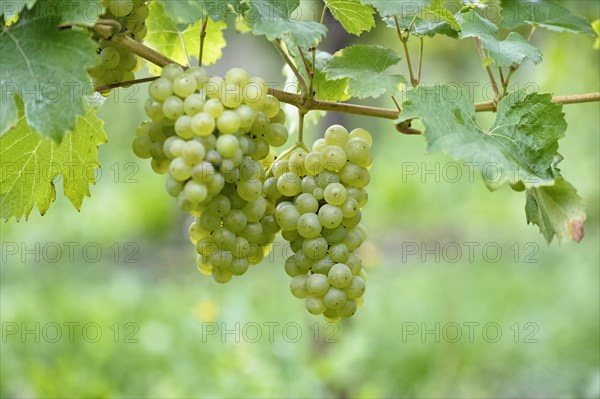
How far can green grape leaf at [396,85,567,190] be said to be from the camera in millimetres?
688

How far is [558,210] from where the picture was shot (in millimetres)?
785

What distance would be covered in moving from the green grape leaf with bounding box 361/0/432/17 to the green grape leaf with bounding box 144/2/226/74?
289 mm

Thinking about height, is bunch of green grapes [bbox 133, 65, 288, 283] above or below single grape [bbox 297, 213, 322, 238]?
above

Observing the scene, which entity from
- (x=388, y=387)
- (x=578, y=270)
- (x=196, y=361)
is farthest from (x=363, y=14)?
(x=578, y=270)

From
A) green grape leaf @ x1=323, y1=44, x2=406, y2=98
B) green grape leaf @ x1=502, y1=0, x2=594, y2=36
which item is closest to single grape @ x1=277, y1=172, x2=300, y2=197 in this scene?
green grape leaf @ x1=323, y1=44, x2=406, y2=98

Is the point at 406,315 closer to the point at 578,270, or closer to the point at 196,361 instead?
the point at 578,270

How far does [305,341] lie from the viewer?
2889mm

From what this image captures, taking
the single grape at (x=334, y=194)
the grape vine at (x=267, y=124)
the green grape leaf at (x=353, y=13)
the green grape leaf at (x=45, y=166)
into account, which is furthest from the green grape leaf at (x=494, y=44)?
the green grape leaf at (x=45, y=166)

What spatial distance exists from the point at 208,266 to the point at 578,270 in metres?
3.16

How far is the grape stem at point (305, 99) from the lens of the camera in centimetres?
75

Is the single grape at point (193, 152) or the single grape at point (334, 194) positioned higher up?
the single grape at point (193, 152)

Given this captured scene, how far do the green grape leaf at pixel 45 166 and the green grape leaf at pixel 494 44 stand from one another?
43 cm

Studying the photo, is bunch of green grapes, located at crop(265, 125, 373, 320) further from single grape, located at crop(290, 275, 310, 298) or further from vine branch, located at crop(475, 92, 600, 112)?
vine branch, located at crop(475, 92, 600, 112)

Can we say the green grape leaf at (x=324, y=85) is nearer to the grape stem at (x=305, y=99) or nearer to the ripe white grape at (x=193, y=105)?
the grape stem at (x=305, y=99)
